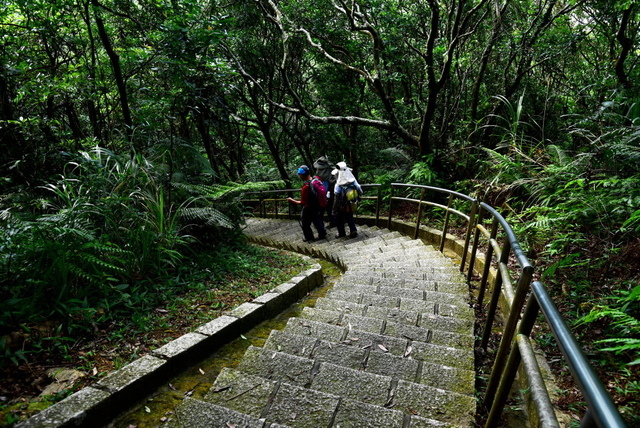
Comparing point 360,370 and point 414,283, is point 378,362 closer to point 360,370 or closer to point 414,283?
point 360,370

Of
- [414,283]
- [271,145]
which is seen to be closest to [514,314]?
[414,283]

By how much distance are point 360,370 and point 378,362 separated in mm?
145

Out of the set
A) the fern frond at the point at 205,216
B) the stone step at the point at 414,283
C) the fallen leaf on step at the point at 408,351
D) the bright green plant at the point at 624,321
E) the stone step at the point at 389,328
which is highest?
the fern frond at the point at 205,216

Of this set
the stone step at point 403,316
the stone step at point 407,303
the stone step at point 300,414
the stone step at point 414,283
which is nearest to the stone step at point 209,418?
the stone step at point 300,414

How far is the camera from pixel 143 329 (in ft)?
9.13

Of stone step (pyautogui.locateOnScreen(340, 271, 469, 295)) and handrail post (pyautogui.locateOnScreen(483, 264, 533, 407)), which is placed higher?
handrail post (pyautogui.locateOnScreen(483, 264, 533, 407))

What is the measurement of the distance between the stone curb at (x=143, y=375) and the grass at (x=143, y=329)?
0.74 feet

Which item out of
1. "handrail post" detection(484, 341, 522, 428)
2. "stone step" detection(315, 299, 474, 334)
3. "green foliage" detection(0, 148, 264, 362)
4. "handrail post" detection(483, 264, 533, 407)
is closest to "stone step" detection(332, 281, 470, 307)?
"stone step" detection(315, 299, 474, 334)

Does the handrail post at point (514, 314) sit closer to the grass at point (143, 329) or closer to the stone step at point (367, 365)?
the stone step at point (367, 365)

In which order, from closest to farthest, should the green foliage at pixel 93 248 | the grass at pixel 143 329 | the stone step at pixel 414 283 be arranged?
the grass at pixel 143 329 → the green foliage at pixel 93 248 → the stone step at pixel 414 283

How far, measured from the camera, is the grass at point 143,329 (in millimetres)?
2070

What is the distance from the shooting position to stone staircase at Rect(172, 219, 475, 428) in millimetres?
1676

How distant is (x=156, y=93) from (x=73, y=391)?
18.5 ft

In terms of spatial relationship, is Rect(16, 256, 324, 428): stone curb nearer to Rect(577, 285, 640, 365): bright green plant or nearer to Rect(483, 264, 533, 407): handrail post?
Rect(483, 264, 533, 407): handrail post
